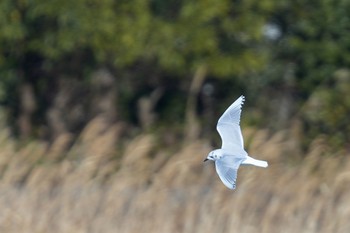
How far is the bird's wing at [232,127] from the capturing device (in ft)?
13.4

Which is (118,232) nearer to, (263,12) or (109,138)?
(109,138)

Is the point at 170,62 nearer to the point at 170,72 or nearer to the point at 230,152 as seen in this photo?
the point at 170,72

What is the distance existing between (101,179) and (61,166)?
526 mm

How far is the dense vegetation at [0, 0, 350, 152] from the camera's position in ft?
38.9

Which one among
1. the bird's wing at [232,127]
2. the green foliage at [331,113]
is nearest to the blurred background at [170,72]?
the green foliage at [331,113]

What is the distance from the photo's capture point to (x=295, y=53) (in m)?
12.5

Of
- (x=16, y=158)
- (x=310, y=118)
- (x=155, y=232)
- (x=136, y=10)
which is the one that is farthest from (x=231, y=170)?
(x=136, y=10)

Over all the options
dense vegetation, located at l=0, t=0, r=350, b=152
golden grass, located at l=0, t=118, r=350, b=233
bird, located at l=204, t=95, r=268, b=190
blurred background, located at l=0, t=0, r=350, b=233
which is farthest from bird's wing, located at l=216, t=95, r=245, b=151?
dense vegetation, located at l=0, t=0, r=350, b=152

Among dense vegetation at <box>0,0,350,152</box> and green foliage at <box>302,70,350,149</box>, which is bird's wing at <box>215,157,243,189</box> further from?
dense vegetation at <box>0,0,350,152</box>

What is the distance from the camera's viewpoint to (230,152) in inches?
159

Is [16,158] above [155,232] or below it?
above

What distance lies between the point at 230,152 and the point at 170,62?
309 inches

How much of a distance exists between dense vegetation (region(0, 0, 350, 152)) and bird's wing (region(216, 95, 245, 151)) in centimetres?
692

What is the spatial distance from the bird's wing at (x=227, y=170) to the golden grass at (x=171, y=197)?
10.0 ft
